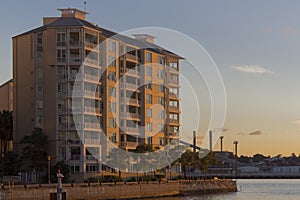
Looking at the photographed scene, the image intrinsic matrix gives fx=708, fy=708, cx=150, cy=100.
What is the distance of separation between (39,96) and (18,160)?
29.7ft

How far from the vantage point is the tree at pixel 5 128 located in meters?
98.1

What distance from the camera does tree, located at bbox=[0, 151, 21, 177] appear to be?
8975 cm

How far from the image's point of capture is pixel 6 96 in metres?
108

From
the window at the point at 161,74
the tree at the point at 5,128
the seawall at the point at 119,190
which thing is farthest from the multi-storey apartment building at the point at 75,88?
the seawall at the point at 119,190

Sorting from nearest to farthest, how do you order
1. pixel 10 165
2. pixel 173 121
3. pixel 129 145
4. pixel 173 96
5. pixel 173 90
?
1. pixel 10 165
2. pixel 129 145
3. pixel 173 121
4. pixel 173 96
5. pixel 173 90

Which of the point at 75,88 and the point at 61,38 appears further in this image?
the point at 75,88

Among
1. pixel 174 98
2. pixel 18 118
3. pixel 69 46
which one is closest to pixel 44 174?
pixel 18 118

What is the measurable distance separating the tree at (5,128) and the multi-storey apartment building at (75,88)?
3.09m

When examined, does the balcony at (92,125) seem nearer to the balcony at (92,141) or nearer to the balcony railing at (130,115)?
the balcony at (92,141)

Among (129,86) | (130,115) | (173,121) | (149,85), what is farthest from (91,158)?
(173,121)

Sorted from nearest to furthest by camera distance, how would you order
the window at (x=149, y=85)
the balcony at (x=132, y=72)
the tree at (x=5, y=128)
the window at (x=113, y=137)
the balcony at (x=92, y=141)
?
the balcony at (x=92, y=141)
the window at (x=113, y=137)
the tree at (x=5, y=128)
the balcony at (x=132, y=72)
the window at (x=149, y=85)

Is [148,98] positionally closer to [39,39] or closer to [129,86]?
[129,86]

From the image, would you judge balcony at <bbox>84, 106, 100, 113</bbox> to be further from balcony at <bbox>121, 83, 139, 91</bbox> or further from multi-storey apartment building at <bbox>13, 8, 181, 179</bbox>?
balcony at <bbox>121, 83, 139, 91</bbox>

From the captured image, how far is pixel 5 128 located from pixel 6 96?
422 inches
